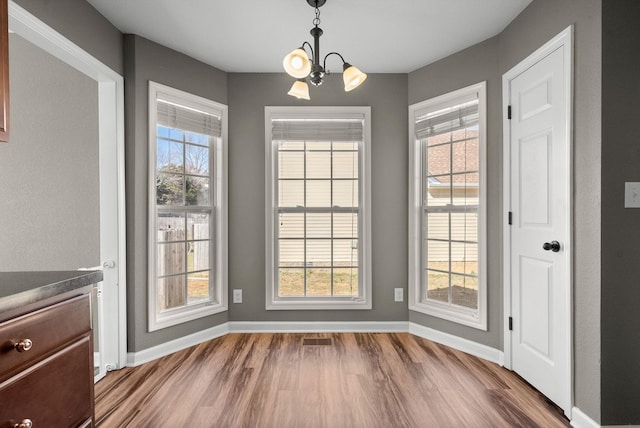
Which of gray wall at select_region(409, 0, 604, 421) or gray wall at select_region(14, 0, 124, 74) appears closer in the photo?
gray wall at select_region(409, 0, 604, 421)

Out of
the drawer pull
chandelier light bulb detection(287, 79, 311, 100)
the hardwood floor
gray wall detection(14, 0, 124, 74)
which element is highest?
gray wall detection(14, 0, 124, 74)

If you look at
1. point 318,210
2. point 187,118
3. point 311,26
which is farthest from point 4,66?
point 318,210

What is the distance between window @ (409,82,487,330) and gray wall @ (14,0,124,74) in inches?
103

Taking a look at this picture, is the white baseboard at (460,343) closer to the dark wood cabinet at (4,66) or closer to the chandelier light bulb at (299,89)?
the chandelier light bulb at (299,89)

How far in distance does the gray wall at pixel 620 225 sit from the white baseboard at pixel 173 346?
2.95 metres

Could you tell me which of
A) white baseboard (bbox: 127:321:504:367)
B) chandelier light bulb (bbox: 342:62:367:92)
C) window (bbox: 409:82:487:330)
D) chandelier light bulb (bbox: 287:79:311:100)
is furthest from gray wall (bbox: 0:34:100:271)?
window (bbox: 409:82:487:330)

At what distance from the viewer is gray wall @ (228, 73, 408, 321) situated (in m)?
3.53

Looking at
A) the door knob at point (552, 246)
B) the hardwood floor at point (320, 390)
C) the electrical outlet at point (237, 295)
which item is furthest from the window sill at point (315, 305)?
the door knob at point (552, 246)

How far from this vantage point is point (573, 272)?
6.70 ft

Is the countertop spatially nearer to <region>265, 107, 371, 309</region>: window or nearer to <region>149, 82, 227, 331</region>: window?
<region>149, 82, 227, 331</region>: window

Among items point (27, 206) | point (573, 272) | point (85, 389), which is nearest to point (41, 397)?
point (85, 389)

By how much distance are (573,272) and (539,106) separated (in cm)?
110

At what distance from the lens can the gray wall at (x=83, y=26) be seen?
2.02 m

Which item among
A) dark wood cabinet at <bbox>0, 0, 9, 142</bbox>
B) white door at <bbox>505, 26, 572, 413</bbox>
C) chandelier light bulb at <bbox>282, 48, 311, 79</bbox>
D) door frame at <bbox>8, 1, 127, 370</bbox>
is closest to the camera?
dark wood cabinet at <bbox>0, 0, 9, 142</bbox>
